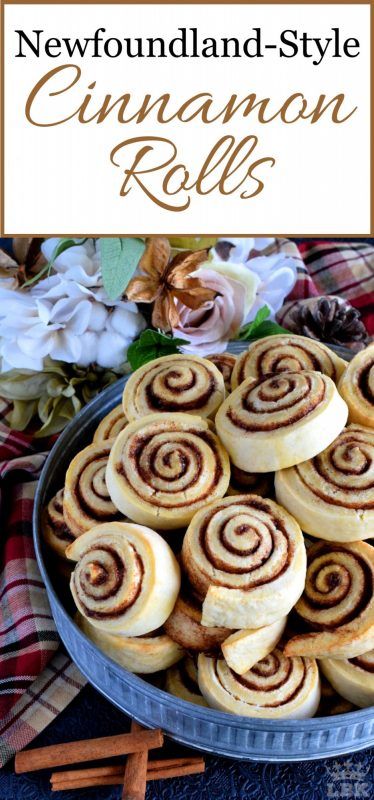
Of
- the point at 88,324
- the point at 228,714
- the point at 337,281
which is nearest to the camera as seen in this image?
the point at 228,714

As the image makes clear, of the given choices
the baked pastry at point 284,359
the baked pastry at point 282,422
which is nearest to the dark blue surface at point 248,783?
the baked pastry at point 282,422

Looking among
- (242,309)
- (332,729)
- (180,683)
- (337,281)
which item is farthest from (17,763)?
(337,281)

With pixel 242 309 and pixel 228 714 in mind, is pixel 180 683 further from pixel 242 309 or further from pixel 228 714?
pixel 242 309

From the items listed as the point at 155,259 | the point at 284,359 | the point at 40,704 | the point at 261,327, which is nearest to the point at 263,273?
the point at 261,327

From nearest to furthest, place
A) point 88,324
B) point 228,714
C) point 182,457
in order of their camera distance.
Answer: point 228,714 < point 182,457 < point 88,324

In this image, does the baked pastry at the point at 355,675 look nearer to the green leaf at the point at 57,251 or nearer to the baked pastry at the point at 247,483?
the baked pastry at the point at 247,483

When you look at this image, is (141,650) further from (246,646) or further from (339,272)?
(339,272)

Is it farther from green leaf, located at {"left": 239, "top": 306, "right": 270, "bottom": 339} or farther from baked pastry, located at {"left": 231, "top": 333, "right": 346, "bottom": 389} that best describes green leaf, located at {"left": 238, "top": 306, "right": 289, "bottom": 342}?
baked pastry, located at {"left": 231, "top": 333, "right": 346, "bottom": 389}
